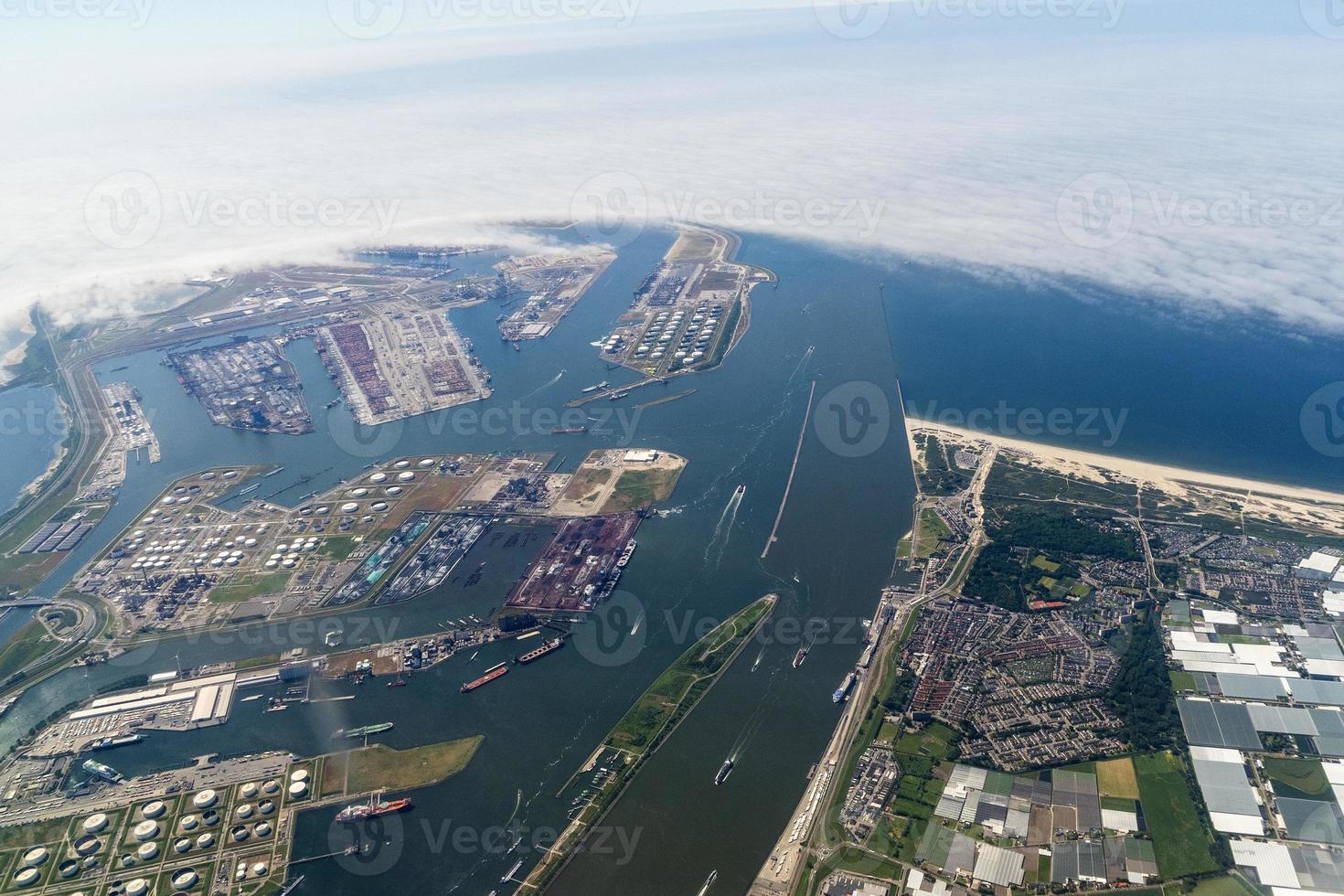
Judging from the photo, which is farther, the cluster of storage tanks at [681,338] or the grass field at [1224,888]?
the cluster of storage tanks at [681,338]

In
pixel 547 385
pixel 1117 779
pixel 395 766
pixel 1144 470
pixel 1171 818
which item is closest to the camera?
pixel 1171 818

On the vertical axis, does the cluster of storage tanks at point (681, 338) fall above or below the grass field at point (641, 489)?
above

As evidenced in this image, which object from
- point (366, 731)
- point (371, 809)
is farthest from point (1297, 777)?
point (366, 731)

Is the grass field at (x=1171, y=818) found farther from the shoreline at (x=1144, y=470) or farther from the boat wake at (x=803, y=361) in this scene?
the boat wake at (x=803, y=361)

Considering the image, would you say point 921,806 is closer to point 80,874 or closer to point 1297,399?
point 80,874

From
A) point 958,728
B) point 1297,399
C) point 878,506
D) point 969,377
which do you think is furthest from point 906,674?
point 1297,399

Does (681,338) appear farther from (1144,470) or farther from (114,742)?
(114,742)

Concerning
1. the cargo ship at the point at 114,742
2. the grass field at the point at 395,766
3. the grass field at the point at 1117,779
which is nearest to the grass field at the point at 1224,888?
the grass field at the point at 1117,779

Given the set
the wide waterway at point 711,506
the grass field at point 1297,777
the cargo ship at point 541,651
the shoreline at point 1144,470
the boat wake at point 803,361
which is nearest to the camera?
the grass field at point 1297,777
